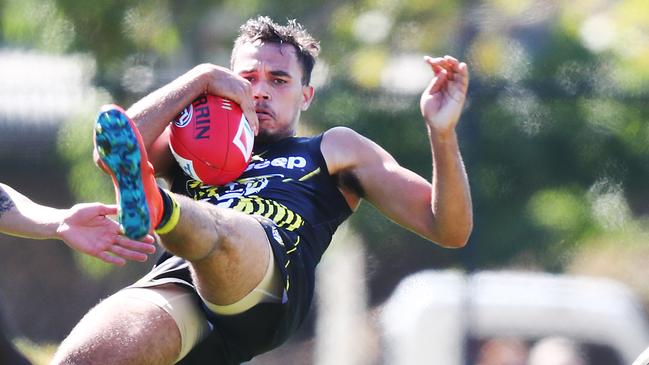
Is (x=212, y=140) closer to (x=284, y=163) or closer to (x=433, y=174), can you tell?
(x=284, y=163)

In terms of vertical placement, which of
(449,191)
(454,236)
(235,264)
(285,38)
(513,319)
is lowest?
(513,319)

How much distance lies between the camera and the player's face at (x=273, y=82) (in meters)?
3.92

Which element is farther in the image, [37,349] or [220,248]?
[37,349]

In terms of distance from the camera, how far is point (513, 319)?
5.75 metres

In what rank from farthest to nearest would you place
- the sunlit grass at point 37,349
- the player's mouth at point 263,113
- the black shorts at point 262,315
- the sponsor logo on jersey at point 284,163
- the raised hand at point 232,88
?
1. the sunlit grass at point 37,349
2. the player's mouth at point 263,113
3. the sponsor logo on jersey at point 284,163
4. the raised hand at point 232,88
5. the black shorts at point 262,315

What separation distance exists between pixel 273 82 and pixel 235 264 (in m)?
0.96

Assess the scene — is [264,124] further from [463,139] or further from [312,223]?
[463,139]

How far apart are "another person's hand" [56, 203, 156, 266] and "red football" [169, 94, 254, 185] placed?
49cm

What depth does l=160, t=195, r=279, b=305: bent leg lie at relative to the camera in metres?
2.98

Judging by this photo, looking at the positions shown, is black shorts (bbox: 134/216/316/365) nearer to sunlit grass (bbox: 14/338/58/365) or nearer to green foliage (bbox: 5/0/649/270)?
green foliage (bbox: 5/0/649/270)

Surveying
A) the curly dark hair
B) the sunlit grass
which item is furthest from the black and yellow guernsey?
the sunlit grass

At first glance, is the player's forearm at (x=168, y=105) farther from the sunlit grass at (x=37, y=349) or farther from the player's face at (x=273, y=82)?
the sunlit grass at (x=37, y=349)

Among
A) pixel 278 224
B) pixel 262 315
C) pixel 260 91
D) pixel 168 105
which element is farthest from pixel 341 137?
pixel 262 315

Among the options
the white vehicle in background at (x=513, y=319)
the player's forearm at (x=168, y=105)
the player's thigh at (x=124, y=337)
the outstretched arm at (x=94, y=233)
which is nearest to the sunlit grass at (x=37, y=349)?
the white vehicle in background at (x=513, y=319)
